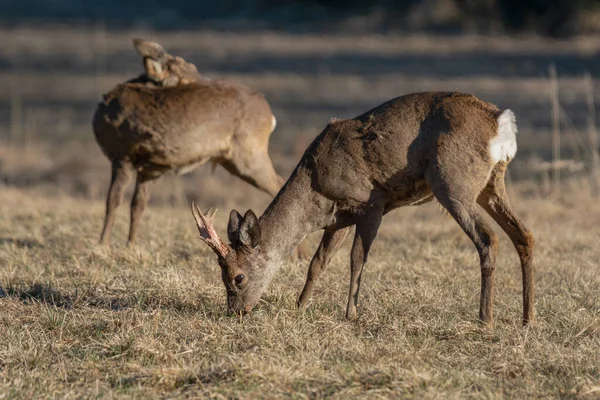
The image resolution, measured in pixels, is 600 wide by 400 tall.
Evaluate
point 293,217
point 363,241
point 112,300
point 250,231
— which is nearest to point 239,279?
point 250,231

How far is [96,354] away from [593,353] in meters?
2.95

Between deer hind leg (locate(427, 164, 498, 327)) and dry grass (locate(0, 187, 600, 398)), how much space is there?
0.24 metres

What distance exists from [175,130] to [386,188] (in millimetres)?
3328

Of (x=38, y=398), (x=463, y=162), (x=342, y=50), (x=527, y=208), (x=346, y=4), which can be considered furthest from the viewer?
(x=346, y=4)

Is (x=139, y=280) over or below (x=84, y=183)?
over

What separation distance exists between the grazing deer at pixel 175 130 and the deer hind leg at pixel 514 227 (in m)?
3.12

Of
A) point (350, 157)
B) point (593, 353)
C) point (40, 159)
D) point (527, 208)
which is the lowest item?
point (40, 159)

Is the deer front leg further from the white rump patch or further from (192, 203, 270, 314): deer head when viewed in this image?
the white rump patch

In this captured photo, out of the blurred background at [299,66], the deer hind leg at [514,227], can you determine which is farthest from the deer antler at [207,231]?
the blurred background at [299,66]

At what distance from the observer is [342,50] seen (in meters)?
27.8

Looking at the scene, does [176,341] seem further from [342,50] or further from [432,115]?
[342,50]

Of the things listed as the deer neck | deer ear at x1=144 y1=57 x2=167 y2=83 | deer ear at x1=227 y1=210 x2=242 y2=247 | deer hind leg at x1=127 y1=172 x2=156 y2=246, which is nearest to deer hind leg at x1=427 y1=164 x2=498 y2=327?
the deer neck

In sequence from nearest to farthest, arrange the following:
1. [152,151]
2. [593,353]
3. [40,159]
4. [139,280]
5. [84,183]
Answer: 1. [593,353]
2. [139,280]
3. [152,151]
4. [84,183]
5. [40,159]

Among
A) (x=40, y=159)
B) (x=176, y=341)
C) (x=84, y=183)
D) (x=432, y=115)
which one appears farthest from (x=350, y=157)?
(x=40, y=159)
